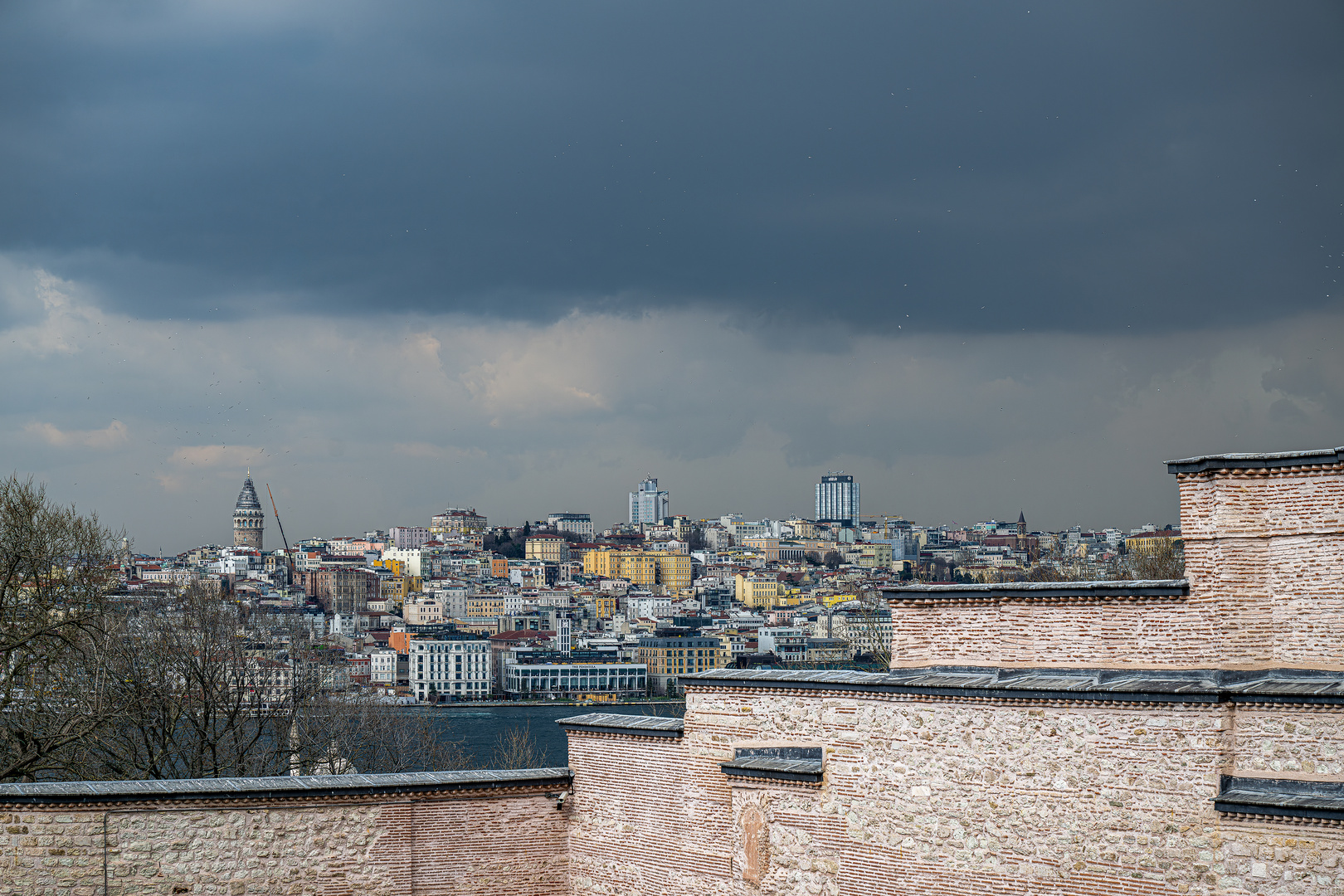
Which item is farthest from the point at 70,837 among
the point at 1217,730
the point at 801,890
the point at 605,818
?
the point at 1217,730

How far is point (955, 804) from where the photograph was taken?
726cm

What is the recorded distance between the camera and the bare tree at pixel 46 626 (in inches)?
557

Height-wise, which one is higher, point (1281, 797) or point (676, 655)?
point (1281, 797)

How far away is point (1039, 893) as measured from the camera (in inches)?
274

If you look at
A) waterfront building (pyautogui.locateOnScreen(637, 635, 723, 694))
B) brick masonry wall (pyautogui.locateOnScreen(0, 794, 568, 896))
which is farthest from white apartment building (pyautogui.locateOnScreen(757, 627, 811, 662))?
brick masonry wall (pyautogui.locateOnScreen(0, 794, 568, 896))

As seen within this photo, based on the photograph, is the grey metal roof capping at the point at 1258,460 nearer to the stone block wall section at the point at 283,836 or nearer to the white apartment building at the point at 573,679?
the stone block wall section at the point at 283,836

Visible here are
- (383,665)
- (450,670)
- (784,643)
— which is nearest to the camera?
(450,670)

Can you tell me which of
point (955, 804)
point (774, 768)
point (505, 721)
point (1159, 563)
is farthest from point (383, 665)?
point (955, 804)

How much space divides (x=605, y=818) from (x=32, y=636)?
8.06 meters

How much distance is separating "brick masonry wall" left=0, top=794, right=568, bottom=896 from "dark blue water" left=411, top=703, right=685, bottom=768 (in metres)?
43.5

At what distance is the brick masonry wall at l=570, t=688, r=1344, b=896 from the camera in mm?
6465

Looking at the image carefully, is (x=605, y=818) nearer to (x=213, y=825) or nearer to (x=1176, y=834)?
(x=213, y=825)

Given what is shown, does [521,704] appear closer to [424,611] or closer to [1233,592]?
[424,611]

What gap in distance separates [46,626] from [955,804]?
1135cm
